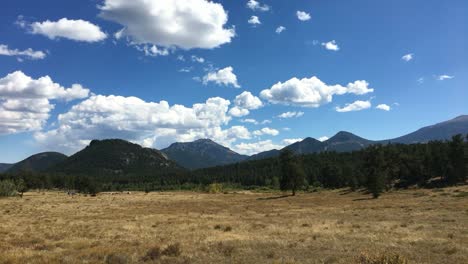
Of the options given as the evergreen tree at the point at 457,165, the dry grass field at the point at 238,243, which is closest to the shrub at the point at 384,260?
the dry grass field at the point at 238,243

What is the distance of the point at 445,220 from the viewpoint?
108 ft

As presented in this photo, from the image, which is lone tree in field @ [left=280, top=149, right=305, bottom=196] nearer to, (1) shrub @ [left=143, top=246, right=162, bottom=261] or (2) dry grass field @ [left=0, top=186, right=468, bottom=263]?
(2) dry grass field @ [left=0, top=186, right=468, bottom=263]

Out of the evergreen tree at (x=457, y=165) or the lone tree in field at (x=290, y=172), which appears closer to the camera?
the evergreen tree at (x=457, y=165)

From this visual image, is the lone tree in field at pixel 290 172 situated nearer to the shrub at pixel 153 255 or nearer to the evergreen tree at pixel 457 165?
the evergreen tree at pixel 457 165

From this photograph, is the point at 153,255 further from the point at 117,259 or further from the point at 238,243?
the point at 238,243

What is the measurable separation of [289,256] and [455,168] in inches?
3561

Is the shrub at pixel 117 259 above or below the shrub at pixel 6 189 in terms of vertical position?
below

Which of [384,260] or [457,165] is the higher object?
[457,165]

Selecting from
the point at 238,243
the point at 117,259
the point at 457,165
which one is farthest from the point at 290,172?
the point at 117,259

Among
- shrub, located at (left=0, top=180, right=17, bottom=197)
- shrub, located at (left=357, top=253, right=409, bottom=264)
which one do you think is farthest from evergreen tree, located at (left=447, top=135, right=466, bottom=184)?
shrub, located at (left=0, top=180, right=17, bottom=197)

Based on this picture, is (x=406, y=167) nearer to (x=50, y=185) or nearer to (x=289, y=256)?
(x=289, y=256)

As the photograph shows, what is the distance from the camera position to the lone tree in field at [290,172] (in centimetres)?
10125

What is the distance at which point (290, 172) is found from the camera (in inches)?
3996

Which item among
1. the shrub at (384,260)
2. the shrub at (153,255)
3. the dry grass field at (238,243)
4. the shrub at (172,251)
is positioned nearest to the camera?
the shrub at (384,260)
